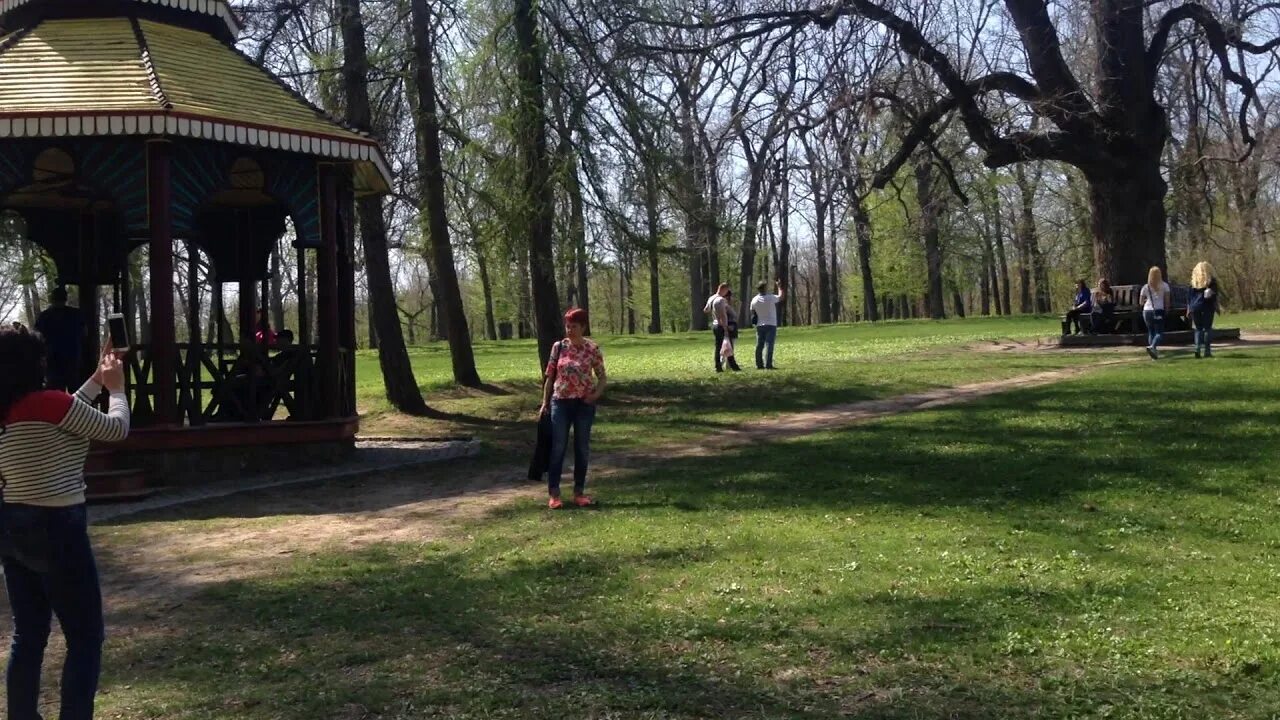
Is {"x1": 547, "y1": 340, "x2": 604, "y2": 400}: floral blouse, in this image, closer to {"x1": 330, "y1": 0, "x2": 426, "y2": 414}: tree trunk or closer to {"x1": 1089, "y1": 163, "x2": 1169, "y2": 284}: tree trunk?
{"x1": 330, "y1": 0, "x2": 426, "y2": 414}: tree trunk

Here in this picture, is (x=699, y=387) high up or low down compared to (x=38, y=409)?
down

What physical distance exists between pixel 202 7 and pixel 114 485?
259 inches

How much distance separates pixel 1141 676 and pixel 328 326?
11.4 m

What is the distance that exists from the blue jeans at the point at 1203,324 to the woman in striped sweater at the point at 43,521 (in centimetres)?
1896

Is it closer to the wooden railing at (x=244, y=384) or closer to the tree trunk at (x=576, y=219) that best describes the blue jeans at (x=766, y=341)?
the tree trunk at (x=576, y=219)

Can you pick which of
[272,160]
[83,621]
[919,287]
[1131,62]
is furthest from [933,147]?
[919,287]

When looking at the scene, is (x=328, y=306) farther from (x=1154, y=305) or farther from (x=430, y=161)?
(x=1154, y=305)

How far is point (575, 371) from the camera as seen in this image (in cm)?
989

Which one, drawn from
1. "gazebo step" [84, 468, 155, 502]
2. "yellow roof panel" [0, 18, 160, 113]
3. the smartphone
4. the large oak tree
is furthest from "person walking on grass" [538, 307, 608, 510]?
the large oak tree

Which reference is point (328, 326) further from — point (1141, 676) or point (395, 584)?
point (1141, 676)

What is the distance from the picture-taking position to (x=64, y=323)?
13141 millimetres

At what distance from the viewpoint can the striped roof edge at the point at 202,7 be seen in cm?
1452

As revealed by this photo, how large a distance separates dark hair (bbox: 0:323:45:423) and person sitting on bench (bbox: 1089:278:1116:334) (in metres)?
22.7

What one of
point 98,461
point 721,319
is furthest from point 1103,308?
point 98,461
